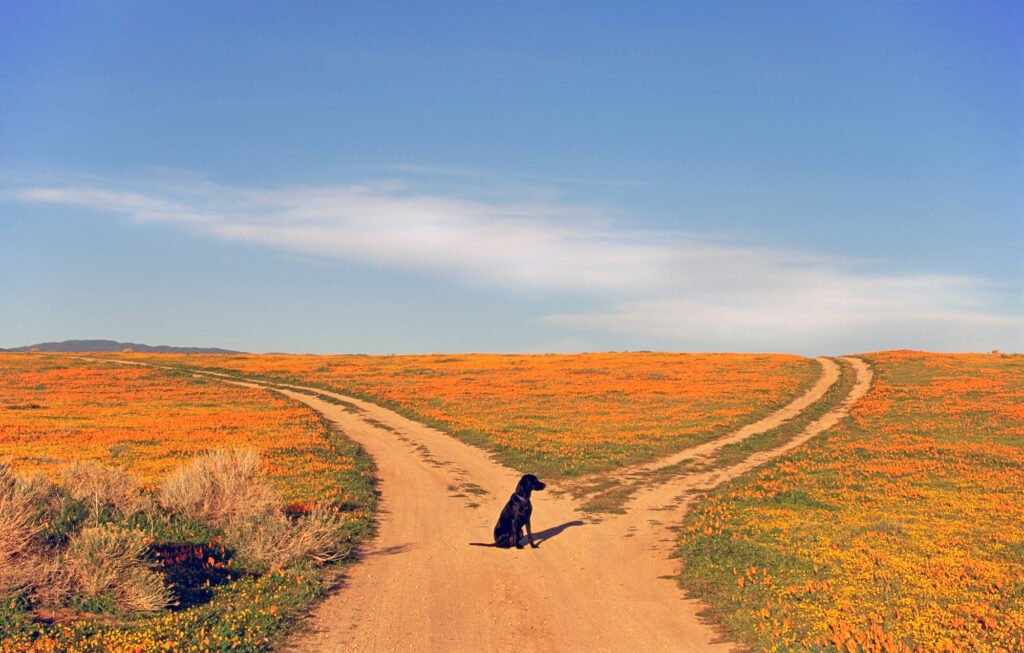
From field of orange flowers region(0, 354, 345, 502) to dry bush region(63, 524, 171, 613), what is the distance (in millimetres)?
7067

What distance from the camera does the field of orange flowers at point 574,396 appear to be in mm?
32719

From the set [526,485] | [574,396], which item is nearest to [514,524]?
[526,485]

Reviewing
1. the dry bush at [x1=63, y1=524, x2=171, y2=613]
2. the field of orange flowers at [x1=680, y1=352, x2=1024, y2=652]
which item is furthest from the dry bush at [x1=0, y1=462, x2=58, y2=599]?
the field of orange flowers at [x1=680, y1=352, x2=1024, y2=652]

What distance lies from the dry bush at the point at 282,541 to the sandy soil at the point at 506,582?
2.88 feet

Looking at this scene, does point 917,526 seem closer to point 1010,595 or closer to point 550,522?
point 1010,595

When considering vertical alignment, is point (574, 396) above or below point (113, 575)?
above

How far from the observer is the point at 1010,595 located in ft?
40.5

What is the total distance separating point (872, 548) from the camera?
15414mm

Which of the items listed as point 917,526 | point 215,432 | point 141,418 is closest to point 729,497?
→ point 917,526

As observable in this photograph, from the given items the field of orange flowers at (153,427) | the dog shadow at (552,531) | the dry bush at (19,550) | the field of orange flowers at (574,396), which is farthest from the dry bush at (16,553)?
the field of orange flowers at (574,396)

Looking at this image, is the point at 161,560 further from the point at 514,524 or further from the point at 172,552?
the point at 514,524

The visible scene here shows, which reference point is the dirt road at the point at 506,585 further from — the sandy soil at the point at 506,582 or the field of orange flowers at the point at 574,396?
the field of orange flowers at the point at 574,396

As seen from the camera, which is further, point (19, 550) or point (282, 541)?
point (282, 541)

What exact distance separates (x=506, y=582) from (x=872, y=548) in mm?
7997
